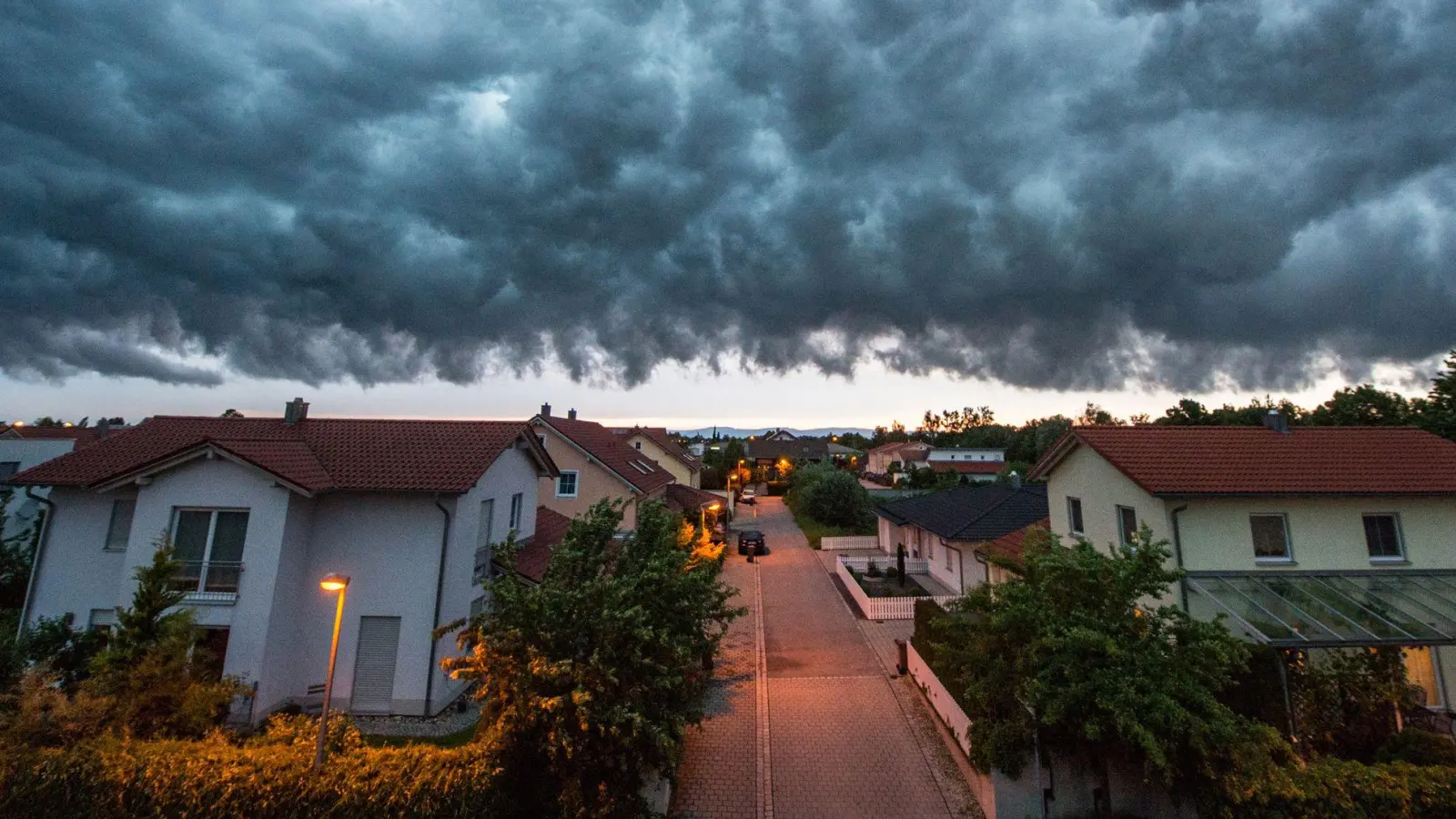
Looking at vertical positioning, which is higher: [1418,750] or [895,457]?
[895,457]

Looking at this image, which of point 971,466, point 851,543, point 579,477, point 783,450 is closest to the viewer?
point 579,477

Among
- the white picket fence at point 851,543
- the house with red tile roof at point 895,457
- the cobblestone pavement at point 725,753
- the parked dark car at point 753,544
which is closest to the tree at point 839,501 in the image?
the white picket fence at point 851,543

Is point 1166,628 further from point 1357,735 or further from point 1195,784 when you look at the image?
point 1357,735

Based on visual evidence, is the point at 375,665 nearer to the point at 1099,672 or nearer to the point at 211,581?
the point at 211,581

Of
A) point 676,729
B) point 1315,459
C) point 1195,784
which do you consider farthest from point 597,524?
point 1315,459

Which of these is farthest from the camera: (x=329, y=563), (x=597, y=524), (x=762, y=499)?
(x=762, y=499)

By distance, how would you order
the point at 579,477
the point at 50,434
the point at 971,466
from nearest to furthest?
the point at 50,434 < the point at 579,477 < the point at 971,466

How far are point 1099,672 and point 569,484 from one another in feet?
86.3

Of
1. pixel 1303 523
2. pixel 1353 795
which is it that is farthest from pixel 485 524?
pixel 1303 523

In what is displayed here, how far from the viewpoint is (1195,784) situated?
29.8ft

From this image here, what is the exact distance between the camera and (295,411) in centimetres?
1791

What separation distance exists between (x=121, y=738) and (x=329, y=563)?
19.1ft

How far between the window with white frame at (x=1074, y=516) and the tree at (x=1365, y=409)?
3311 cm

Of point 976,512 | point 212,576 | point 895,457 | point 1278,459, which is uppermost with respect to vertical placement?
point 895,457
